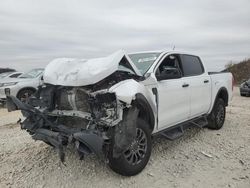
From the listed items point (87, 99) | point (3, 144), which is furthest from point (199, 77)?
point (3, 144)

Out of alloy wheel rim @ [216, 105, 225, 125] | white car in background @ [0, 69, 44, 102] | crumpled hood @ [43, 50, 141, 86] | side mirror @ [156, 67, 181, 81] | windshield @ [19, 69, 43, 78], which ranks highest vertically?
crumpled hood @ [43, 50, 141, 86]

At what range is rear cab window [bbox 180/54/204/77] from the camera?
636cm

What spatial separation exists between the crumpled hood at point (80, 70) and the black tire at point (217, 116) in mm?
3276

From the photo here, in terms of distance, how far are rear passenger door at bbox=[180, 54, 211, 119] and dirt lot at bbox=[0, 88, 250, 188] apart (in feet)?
2.25

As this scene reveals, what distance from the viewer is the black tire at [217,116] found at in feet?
24.3

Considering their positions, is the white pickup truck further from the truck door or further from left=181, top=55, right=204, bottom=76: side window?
left=181, top=55, right=204, bottom=76: side window

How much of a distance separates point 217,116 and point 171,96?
2.55m

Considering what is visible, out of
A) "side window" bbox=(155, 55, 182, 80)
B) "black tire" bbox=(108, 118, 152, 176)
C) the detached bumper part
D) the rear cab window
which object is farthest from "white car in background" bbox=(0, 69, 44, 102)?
"black tire" bbox=(108, 118, 152, 176)

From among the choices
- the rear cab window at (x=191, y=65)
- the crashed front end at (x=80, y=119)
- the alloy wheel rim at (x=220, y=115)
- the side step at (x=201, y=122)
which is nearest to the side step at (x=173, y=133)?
the side step at (x=201, y=122)

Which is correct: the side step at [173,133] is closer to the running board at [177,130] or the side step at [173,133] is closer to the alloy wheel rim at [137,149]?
the running board at [177,130]

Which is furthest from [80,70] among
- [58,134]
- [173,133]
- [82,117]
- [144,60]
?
[173,133]

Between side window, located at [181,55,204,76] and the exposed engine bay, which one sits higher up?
side window, located at [181,55,204,76]

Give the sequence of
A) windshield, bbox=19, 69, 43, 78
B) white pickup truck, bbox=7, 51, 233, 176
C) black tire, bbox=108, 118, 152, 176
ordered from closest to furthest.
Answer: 1. white pickup truck, bbox=7, 51, 233, 176
2. black tire, bbox=108, 118, 152, 176
3. windshield, bbox=19, 69, 43, 78

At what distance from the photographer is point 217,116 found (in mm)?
7504
